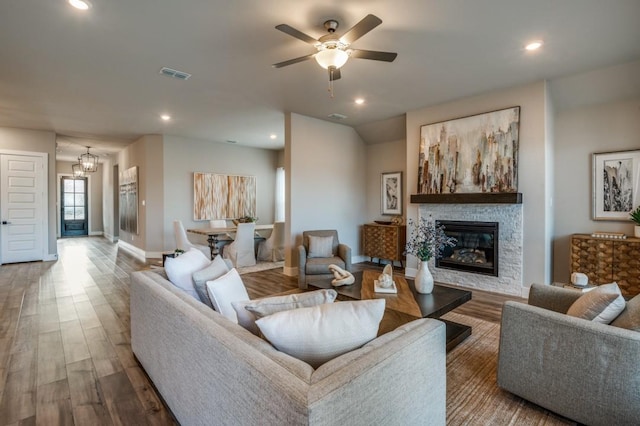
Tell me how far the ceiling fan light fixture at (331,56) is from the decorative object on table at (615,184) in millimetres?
3798

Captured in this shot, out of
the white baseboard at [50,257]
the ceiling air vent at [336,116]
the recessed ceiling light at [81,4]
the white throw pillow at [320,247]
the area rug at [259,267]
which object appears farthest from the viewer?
the white baseboard at [50,257]

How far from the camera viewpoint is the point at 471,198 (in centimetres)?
443

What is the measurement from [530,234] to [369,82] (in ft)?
9.55

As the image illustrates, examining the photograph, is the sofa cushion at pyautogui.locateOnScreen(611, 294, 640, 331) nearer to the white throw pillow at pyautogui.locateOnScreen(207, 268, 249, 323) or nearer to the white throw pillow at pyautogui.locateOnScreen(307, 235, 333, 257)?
the white throw pillow at pyautogui.locateOnScreen(207, 268, 249, 323)

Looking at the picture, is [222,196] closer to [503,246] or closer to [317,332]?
[503,246]

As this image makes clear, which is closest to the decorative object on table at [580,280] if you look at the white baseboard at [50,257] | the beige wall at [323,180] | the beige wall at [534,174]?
the beige wall at [534,174]

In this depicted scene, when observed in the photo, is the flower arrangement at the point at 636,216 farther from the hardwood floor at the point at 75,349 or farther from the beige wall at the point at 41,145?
the beige wall at the point at 41,145

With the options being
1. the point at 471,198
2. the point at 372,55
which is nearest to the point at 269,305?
the point at 372,55

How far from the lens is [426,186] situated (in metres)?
5.00

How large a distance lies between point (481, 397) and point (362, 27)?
105 inches

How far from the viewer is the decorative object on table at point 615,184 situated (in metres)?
3.86

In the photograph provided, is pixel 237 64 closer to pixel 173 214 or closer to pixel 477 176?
pixel 477 176

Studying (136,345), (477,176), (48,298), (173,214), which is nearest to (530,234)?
(477,176)

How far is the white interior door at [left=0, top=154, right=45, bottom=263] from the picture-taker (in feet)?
20.2
